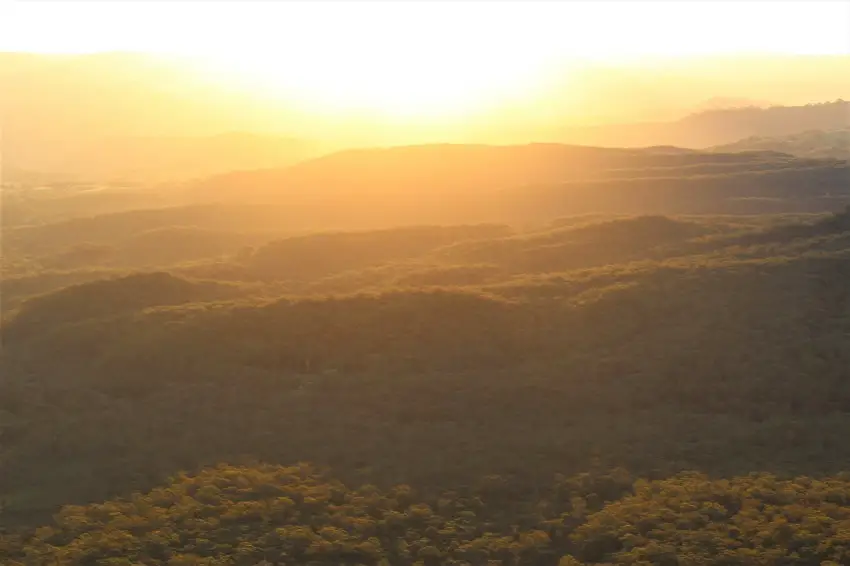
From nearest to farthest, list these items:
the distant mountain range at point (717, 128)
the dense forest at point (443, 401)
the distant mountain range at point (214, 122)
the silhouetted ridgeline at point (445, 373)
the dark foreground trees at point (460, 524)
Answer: the dark foreground trees at point (460, 524)
the dense forest at point (443, 401)
the silhouetted ridgeline at point (445, 373)
the distant mountain range at point (214, 122)
the distant mountain range at point (717, 128)

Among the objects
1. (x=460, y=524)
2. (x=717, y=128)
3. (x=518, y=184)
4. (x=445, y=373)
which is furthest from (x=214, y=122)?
(x=460, y=524)

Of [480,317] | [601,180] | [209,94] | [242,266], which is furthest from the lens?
[209,94]

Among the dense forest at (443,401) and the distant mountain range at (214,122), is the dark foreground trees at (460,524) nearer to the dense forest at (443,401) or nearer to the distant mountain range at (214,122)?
the dense forest at (443,401)

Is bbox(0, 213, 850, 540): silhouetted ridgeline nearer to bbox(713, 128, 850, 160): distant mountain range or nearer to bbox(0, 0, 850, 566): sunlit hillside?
bbox(0, 0, 850, 566): sunlit hillside

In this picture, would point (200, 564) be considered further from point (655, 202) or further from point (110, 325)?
point (655, 202)

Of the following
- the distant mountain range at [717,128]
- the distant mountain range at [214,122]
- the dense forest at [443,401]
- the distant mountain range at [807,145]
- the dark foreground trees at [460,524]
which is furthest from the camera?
the distant mountain range at [717,128]

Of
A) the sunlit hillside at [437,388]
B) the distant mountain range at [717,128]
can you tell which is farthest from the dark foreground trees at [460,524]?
the distant mountain range at [717,128]

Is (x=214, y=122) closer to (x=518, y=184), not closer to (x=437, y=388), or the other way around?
(x=518, y=184)

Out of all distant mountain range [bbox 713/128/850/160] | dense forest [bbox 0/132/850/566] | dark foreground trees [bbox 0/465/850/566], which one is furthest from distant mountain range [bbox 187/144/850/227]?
dark foreground trees [bbox 0/465/850/566]

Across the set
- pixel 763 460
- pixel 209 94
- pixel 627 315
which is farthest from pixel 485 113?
pixel 763 460
